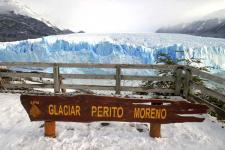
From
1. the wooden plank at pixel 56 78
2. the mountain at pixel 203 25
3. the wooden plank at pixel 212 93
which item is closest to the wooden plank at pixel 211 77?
the wooden plank at pixel 212 93

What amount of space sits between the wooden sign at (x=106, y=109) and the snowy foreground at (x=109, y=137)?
0.46 metres

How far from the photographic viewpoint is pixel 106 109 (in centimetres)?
544

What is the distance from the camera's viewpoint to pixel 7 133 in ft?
20.2

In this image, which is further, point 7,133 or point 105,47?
point 105,47

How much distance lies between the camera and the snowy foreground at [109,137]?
5523mm

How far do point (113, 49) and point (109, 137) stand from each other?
1061 inches

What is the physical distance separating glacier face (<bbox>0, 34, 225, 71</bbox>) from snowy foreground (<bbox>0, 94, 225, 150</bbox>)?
2423 cm

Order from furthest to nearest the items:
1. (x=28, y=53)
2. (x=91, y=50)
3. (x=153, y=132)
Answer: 1. (x=28, y=53)
2. (x=91, y=50)
3. (x=153, y=132)

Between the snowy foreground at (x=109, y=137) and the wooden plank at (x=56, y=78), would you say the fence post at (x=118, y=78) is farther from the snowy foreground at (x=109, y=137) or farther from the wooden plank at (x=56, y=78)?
the snowy foreground at (x=109, y=137)

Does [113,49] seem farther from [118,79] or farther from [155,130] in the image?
[155,130]

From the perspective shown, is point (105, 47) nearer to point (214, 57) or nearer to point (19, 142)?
point (214, 57)

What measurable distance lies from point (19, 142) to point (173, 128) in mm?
3101

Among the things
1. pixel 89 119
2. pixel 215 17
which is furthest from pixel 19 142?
pixel 215 17

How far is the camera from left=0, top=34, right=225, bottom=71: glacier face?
103 ft
